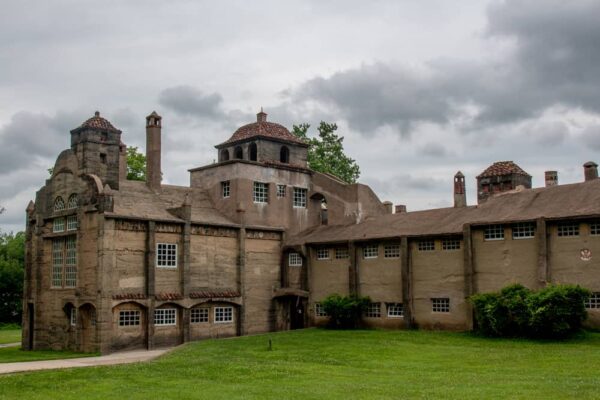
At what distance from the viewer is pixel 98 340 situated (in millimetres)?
34062

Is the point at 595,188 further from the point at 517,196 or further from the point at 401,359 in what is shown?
the point at 401,359

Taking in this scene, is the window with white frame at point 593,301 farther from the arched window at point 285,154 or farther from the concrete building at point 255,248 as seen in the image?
the arched window at point 285,154

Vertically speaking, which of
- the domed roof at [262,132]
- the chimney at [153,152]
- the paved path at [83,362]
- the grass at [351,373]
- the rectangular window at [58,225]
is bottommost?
the paved path at [83,362]

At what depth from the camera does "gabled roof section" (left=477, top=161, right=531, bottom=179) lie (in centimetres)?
4291

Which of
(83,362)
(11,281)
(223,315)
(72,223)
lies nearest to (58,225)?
(72,223)

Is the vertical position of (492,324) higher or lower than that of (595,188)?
lower

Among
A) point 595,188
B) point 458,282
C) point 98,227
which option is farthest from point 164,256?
point 595,188

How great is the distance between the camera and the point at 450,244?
3553 cm

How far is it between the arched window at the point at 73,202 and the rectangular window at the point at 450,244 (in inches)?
754

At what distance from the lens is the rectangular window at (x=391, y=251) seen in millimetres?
37844

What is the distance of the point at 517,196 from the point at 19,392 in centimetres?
2540

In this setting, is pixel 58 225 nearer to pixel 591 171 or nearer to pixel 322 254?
pixel 322 254

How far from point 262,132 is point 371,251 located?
12.0m

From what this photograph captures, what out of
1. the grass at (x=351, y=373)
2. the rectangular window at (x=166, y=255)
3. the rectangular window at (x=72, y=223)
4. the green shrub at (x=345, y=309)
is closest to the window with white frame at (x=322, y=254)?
the green shrub at (x=345, y=309)
